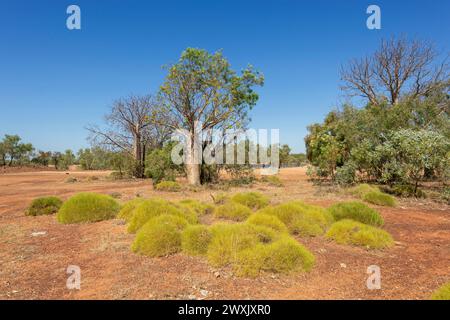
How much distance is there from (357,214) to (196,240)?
423cm

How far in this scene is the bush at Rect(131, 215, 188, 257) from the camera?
4.46 m

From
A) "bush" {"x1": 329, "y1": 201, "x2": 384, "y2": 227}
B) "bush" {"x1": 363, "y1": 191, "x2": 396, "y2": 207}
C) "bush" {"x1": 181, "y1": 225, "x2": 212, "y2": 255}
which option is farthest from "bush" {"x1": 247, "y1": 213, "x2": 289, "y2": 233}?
"bush" {"x1": 363, "y1": 191, "x2": 396, "y2": 207}

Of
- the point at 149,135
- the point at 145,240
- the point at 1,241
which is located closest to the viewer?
the point at 145,240

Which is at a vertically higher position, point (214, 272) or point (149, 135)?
point (149, 135)

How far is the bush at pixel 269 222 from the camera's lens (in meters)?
5.43

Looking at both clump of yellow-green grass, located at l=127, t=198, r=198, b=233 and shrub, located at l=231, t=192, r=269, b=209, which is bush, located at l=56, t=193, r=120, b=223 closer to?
clump of yellow-green grass, located at l=127, t=198, r=198, b=233

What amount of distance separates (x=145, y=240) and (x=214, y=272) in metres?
1.49

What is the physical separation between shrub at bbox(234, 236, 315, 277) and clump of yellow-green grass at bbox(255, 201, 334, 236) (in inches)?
60.0

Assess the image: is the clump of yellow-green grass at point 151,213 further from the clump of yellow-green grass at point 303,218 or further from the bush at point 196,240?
the clump of yellow-green grass at point 303,218
